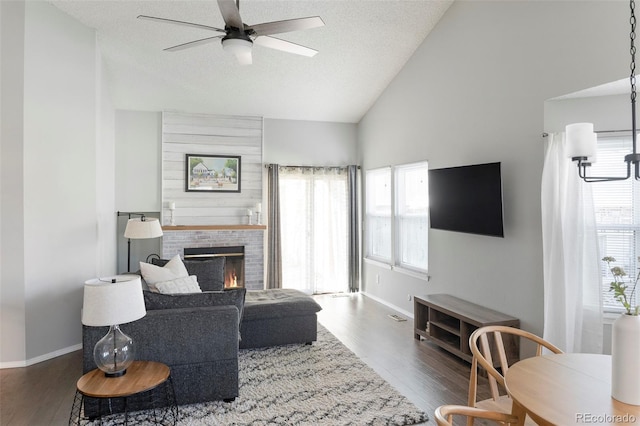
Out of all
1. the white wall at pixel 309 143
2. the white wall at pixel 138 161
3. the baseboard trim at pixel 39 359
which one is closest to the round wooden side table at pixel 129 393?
the baseboard trim at pixel 39 359

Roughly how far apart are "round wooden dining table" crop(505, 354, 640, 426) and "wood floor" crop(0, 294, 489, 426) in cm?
127

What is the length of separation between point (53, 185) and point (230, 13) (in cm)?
270

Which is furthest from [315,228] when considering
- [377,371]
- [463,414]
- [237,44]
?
[463,414]

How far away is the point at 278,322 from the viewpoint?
4289mm

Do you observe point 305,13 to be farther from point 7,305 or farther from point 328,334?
point 7,305

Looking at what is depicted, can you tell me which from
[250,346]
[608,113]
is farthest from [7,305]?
[608,113]

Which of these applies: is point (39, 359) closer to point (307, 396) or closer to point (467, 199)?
point (307, 396)

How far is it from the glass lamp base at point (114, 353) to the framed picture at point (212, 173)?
4.13m

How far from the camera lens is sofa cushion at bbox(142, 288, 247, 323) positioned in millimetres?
3107

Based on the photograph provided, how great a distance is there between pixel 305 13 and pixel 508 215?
117 inches

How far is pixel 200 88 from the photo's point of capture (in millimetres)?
5953

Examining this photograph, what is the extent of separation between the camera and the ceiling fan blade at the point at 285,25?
293cm

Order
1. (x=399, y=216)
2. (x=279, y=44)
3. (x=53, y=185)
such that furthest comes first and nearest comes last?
(x=399, y=216), (x=53, y=185), (x=279, y=44)

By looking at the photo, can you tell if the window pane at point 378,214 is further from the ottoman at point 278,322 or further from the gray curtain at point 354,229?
the ottoman at point 278,322
